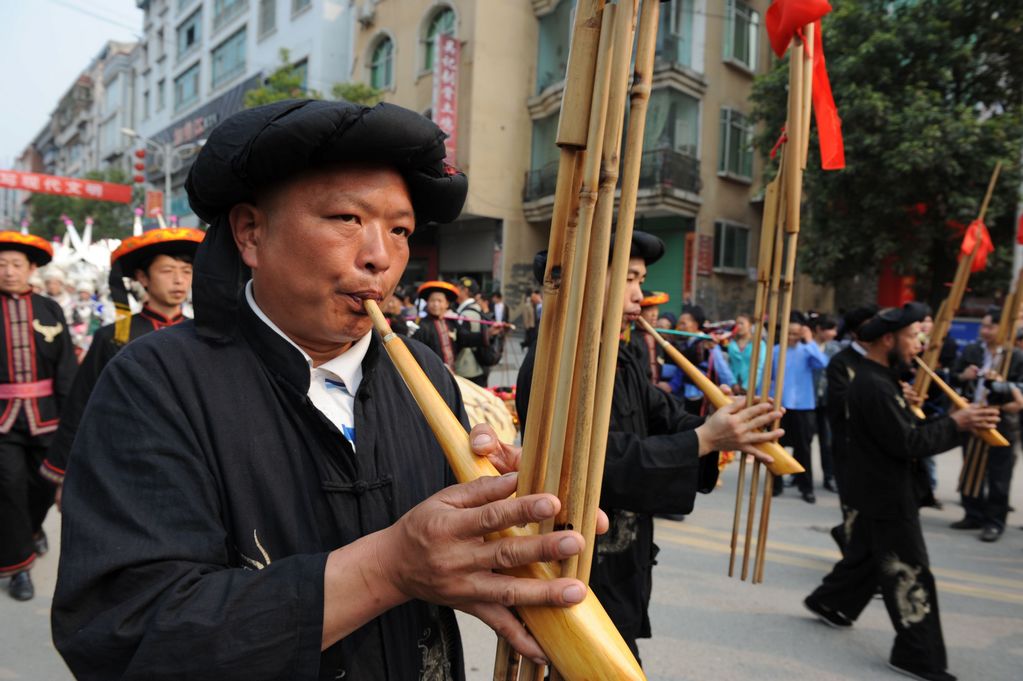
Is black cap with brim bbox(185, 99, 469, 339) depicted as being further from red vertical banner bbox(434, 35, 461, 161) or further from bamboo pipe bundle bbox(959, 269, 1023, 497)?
red vertical banner bbox(434, 35, 461, 161)

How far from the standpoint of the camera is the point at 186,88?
119ft

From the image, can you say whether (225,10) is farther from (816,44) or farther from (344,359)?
(344,359)

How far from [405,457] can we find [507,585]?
498 mm

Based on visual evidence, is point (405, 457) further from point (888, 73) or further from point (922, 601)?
point (888, 73)

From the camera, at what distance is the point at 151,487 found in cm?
93

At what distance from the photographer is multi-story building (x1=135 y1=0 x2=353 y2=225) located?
24.8m

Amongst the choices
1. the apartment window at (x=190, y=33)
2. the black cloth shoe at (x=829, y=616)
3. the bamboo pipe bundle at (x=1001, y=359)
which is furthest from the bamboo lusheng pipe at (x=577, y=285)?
the apartment window at (x=190, y=33)

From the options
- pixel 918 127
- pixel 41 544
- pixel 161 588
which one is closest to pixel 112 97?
pixel 918 127

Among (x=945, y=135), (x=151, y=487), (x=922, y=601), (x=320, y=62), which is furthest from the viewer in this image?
(x=320, y=62)

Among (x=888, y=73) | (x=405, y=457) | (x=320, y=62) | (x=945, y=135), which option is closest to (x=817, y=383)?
(x=405, y=457)

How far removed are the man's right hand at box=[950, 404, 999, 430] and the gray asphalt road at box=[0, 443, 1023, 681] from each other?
1.20m

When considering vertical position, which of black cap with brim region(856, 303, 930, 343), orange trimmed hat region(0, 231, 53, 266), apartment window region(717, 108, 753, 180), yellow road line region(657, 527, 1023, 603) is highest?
apartment window region(717, 108, 753, 180)

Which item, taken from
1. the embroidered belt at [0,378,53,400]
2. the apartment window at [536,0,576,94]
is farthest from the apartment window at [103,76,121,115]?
the embroidered belt at [0,378,53,400]

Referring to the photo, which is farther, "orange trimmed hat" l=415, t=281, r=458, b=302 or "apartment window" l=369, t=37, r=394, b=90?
"apartment window" l=369, t=37, r=394, b=90
